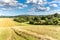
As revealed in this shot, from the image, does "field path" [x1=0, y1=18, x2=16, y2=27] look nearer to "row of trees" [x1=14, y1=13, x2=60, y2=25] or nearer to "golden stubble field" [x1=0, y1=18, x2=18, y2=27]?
"golden stubble field" [x1=0, y1=18, x2=18, y2=27]

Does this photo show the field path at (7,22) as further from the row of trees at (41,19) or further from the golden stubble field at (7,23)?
the row of trees at (41,19)

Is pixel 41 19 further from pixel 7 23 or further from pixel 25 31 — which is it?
pixel 7 23

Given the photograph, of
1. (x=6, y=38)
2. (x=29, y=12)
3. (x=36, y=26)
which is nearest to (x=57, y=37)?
(x=36, y=26)

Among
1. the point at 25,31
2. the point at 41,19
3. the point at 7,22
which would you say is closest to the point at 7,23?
the point at 7,22

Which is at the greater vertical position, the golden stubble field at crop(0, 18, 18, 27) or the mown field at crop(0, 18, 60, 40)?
the golden stubble field at crop(0, 18, 18, 27)

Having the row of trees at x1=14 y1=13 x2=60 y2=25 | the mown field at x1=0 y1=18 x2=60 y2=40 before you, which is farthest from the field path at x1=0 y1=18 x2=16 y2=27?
the row of trees at x1=14 y1=13 x2=60 y2=25

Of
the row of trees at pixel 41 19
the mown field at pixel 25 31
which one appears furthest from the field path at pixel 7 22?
the row of trees at pixel 41 19
